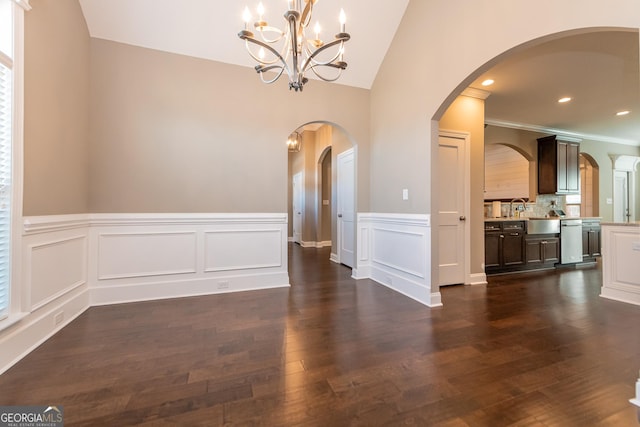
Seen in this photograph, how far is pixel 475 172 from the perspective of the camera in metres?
4.03

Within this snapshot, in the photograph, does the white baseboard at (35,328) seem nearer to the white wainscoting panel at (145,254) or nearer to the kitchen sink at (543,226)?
the white wainscoting panel at (145,254)

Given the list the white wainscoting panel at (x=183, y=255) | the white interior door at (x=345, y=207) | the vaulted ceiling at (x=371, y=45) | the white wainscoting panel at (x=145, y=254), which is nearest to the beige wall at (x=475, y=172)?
the vaulted ceiling at (x=371, y=45)

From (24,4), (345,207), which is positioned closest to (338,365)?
(24,4)

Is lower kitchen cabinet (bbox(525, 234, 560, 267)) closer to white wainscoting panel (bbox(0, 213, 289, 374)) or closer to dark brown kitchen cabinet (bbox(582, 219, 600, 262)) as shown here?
dark brown kitchen cabinet (bbox(582, 219, 600, 262))

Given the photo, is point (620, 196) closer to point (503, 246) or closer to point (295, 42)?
point (503, 246)

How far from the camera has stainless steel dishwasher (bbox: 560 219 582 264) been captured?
16.4 feet

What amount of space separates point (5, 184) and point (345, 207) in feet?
13.8

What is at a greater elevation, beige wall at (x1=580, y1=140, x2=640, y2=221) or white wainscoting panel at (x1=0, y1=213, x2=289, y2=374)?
beige wall at (x1=580, y1=140, x2=640, y2=221)

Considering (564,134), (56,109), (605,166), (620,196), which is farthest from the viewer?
(620,196)

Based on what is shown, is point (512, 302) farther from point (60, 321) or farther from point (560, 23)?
point (60, 321)

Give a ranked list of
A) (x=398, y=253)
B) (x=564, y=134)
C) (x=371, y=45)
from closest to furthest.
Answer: (x=398, y=253) < (x=371, y=45) < (x=564, y=134)

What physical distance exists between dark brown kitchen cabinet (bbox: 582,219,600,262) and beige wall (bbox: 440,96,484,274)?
2971 millimetres

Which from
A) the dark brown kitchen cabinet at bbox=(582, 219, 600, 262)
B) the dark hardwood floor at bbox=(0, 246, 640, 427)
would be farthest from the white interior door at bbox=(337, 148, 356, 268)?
the dark brown kitchen cabinet at bbox=(582, 219, 600, 262)

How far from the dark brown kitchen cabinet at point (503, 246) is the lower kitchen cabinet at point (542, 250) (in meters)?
0.18
